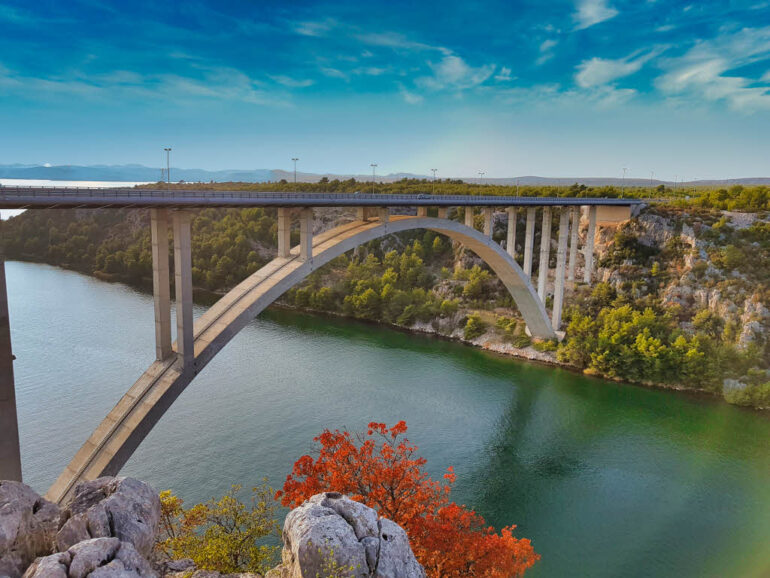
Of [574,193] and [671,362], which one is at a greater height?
[574,193]

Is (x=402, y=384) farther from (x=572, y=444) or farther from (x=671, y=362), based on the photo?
(x=671, y=362)

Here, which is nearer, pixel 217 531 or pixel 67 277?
pixel 217 531

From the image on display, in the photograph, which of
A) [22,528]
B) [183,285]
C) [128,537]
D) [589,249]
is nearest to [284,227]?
[183,285]

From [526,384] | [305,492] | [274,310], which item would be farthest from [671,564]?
[274,310]

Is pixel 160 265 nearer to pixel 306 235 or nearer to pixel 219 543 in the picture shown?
pixel 306 235

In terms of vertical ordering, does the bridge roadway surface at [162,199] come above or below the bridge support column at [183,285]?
above

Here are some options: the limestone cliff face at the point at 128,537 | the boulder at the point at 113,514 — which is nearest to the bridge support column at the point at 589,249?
the limestone cliff face at the point at 128,537

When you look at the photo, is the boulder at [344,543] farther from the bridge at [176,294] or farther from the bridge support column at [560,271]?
the bridge support column at [560,271]
